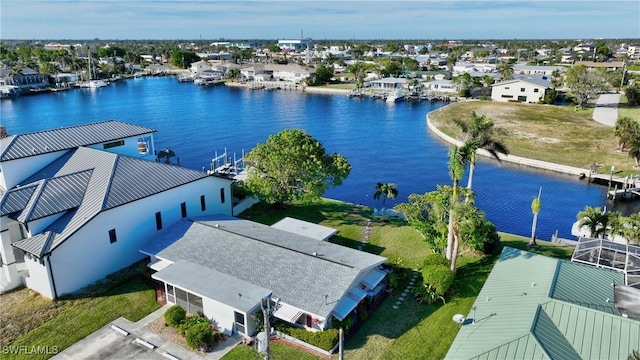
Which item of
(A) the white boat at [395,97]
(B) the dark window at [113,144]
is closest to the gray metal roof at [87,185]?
(B) the dark window at [113,144]

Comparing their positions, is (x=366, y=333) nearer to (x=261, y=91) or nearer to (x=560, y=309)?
(x=560, y=309)

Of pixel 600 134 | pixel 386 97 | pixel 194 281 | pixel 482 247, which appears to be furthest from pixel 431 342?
pixel 386 97

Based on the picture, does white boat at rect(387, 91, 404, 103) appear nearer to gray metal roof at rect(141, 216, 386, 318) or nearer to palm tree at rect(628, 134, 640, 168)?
palm tree at rect(628, 134, 640, 168)

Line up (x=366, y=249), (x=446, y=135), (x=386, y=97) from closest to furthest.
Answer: (x=366, y=249) → (x=446, y=135) → (x=386, y=97)

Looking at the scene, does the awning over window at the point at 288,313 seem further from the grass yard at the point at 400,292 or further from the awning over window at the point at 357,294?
the awning over window at the point at 357,294

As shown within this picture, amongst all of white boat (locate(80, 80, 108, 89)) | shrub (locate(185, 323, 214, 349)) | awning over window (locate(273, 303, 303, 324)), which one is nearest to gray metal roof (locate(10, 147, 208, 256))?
shrub (locate(185, 323, 214, 349))

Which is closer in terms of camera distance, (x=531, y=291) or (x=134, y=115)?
(x=531, y=291)

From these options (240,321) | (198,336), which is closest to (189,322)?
(198,336)
